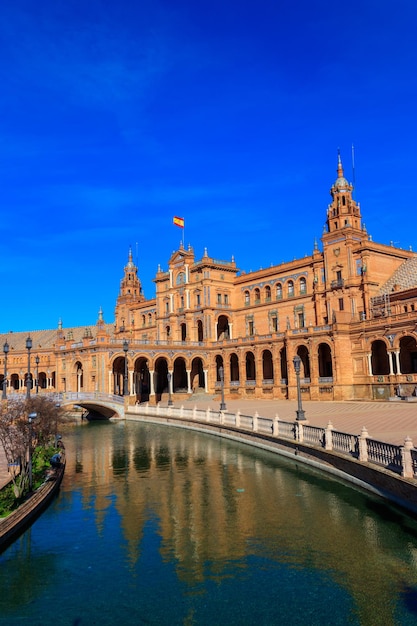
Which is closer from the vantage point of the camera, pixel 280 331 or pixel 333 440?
pixel 333 440

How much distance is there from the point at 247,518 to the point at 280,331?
45.2 metres

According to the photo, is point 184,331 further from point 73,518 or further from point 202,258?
point 73,518

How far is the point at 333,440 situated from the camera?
759 inches

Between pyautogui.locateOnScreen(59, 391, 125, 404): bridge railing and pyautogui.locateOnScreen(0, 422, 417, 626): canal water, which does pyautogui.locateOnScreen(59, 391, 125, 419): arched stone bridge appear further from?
pyautogui.locateOnScreen(0, 422, 417, 626): canal water

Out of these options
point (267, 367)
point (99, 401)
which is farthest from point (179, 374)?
point (99, 401)

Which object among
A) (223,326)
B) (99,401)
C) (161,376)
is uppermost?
(223,326)

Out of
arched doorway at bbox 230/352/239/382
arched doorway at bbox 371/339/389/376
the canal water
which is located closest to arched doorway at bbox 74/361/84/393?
arched doorway at bbox 230/352/239/382

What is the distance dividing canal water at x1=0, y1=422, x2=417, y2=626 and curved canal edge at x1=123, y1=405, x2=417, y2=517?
0.40 m

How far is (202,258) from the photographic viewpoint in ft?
221

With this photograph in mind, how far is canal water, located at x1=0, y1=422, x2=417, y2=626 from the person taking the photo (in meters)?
8.94

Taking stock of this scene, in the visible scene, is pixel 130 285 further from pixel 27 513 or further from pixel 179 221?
pixel 27 513

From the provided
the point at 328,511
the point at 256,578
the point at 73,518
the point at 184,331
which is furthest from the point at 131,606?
the point at 184,331

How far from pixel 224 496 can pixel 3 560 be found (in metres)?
7.14

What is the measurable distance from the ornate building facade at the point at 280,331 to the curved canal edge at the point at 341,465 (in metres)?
17.2
